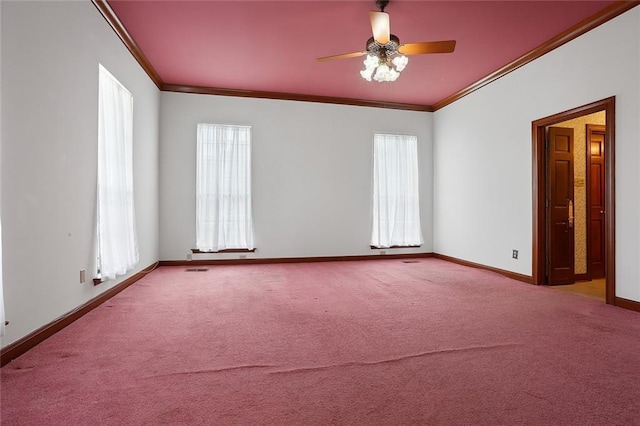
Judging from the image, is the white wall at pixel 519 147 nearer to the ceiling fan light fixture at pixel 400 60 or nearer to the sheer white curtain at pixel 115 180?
the ceiling fan light fixture at pixel 400 60

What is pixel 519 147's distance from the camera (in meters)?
5.02

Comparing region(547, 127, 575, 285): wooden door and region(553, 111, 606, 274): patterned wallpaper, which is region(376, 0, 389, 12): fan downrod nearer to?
region(547, 127, 575, 285): wooden door

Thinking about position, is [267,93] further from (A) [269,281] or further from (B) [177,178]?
(A) [269,281]

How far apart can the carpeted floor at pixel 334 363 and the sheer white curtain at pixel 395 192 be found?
2.94 m

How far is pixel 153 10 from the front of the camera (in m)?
3.69

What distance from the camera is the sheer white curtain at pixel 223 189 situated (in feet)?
19.8

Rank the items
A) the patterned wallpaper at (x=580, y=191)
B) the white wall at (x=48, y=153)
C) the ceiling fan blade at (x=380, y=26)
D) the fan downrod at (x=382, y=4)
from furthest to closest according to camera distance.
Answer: the patterned wallpaper at (x=580, y=191)
the fan downrod at (x=382, y=4)
the ceiling fan blade at (x=380, y=26)
the white wall at (x=48, y=153)

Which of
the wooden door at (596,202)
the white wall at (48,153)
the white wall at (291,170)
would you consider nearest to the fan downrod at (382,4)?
the white wall at (48,153)

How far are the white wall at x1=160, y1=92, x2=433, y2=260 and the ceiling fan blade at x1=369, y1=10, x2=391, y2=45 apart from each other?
10.8ft

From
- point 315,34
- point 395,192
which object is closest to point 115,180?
point 315,34

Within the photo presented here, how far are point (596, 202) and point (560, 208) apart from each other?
3.64 ft

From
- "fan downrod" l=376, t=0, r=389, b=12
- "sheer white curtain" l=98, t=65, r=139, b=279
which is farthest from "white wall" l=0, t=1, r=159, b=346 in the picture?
"fan downrod" l=376, t=0, r=389, b=12

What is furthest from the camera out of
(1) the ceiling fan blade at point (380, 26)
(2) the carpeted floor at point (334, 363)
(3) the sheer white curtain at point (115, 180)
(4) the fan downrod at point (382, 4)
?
(3) the sheer white curtain at point (115, 180)

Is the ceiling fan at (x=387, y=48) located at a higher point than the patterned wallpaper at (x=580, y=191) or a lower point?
higher
